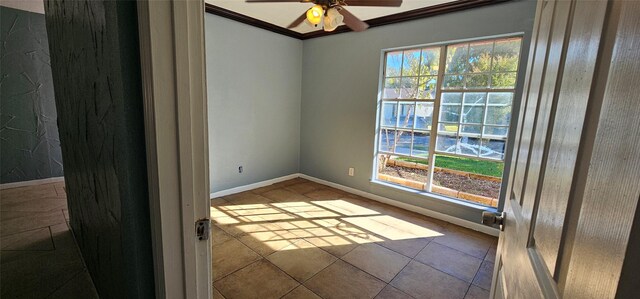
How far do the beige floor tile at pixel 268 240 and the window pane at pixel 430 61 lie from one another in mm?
2514

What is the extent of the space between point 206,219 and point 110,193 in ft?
1.27

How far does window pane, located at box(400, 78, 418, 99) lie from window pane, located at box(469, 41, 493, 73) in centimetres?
65

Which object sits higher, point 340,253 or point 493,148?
point 493,148

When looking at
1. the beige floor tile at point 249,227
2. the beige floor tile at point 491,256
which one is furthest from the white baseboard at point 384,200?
the beige floor tile at point 249,227

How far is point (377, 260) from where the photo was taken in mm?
2361

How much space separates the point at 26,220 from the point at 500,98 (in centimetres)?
489

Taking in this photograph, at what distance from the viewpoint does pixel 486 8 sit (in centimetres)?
276

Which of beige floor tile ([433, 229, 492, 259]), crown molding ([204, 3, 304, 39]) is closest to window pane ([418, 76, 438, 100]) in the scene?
beige floor tile ([433, 229, 492, 259])

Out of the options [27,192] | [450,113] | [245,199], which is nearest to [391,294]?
[450,113]

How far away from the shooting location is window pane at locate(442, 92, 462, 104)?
10.1 ft

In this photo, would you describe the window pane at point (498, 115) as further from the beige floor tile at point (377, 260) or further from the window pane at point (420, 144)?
the beige floor tile at point (377, 260)

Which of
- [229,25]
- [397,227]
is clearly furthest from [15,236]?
[397,227]

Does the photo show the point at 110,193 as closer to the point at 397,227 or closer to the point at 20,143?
the point at 397,227

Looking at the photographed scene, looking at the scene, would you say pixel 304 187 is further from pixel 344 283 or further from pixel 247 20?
pixel 247 20
